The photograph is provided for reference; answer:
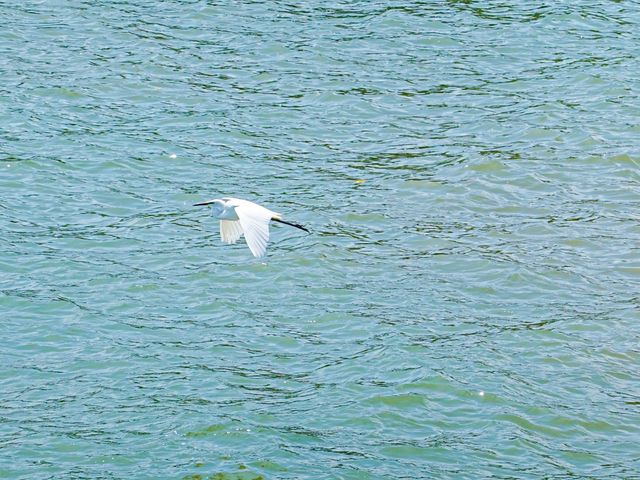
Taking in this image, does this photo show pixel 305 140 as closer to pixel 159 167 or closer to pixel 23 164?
pixel 159 167

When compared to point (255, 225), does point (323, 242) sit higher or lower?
lower

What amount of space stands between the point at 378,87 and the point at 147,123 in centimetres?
314

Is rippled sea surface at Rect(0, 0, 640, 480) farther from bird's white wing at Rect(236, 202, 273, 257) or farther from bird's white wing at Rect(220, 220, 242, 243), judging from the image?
bird's white wing at Rect(236, 202, 273, 257)

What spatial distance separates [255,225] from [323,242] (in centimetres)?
317

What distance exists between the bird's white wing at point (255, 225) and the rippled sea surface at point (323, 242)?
146 centimetres

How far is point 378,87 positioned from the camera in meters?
17.5

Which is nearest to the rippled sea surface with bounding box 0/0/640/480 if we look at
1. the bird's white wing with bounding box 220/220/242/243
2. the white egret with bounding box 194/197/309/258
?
the bird's white wing with bounding box 220/220/242/243

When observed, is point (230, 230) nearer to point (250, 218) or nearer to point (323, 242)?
point (250, 218)

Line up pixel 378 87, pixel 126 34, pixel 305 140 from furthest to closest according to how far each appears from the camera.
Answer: pixel 126 34 → pixel 378 87 → pixel 305 140

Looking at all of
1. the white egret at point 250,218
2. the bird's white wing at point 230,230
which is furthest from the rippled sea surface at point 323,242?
the white egret at point 250,218

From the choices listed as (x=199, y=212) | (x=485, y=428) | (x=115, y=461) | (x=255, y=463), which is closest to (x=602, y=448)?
(x=485, y=428)

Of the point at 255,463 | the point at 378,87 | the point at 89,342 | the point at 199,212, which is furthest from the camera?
the point at 378,87

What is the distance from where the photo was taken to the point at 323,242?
548 inches

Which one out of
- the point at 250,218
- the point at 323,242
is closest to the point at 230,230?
the point at 250,218
